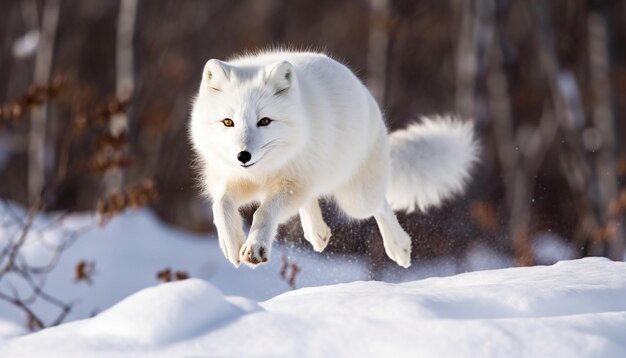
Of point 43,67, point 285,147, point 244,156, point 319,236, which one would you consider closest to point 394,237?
point 319,236

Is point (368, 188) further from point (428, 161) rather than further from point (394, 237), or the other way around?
point (428, 161)

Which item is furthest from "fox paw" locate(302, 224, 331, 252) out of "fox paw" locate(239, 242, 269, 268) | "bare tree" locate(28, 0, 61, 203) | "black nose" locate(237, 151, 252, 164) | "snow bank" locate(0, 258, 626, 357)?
"bare tree" locate(28, 0, 61, 203)

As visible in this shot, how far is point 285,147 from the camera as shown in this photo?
173 inches

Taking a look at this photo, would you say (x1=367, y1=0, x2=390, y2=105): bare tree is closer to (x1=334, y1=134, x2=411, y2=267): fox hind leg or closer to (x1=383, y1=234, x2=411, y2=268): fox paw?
(x1=383, y1=234, x2=411, y2=268): fox paw

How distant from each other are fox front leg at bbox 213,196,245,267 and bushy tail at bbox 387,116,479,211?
1628mm

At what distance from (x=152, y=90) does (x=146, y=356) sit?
17505 millimetres

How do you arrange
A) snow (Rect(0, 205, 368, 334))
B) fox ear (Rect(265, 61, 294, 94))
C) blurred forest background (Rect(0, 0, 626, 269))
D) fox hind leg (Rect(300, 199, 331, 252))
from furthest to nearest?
blurred forest background (Rect(0, 0, 626, 269)), snow (Rect(0, 205, 368, 334)), fox hind leg (Rect(300, 199, 331, 252)), fox ear (Rect(265, 61, 294, 94))

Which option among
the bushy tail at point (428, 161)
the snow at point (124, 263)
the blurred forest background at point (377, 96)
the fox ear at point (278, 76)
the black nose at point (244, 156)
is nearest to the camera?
the black nose at point (244, 156)

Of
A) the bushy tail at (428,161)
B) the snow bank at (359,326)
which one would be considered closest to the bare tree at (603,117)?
the bushy tail at (428,161)

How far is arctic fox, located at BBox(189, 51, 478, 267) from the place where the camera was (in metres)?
4.27

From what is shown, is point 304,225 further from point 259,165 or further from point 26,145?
point 26,145

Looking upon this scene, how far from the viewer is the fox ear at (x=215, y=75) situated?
4344 mm

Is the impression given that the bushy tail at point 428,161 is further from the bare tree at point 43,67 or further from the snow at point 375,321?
the bare tree at point 43,67

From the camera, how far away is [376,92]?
44.5 ft
